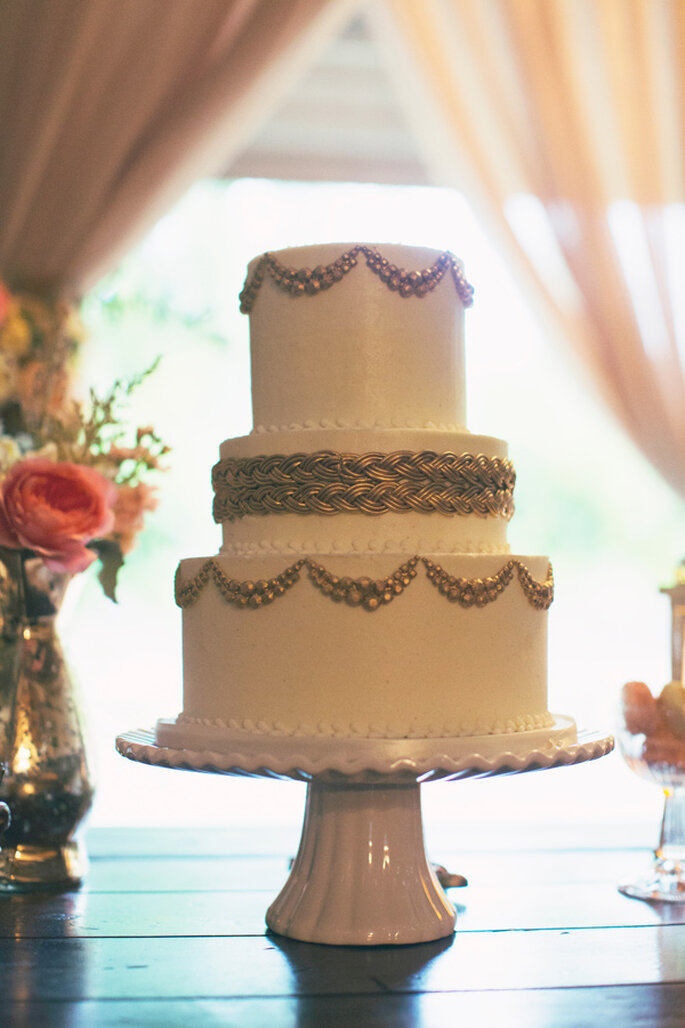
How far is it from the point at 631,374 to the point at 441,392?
126 cm

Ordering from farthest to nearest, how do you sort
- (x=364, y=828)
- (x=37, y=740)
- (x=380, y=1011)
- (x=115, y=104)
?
(x=115, y=104), (x=37, y=740), (x=364, y=828), (x=380, y=1011)

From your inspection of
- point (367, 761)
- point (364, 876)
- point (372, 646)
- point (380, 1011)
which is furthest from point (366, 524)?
point (380, 1011)

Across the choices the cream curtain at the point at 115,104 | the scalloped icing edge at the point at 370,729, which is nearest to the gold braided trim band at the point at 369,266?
the scalloped icing edge at the point at 370,729

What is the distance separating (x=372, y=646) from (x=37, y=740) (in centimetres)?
60

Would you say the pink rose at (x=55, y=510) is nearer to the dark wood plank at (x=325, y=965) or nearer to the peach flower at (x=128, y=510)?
the peach flower at (x=128, y=510)

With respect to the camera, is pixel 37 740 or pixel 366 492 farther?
pixel 37 740

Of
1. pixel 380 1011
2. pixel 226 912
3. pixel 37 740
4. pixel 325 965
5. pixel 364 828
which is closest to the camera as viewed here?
pixel 380 1011

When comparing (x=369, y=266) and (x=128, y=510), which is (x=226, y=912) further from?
(x=369, y=266)

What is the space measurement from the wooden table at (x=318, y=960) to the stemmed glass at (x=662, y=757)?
68 mm

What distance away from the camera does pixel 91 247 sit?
252cm

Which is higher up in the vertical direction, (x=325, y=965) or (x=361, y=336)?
(x=361, y=336)

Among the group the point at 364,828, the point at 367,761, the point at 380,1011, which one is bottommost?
the point at 380,1011

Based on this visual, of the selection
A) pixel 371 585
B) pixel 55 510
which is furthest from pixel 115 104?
pixel 371 585

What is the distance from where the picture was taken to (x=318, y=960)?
137cm
